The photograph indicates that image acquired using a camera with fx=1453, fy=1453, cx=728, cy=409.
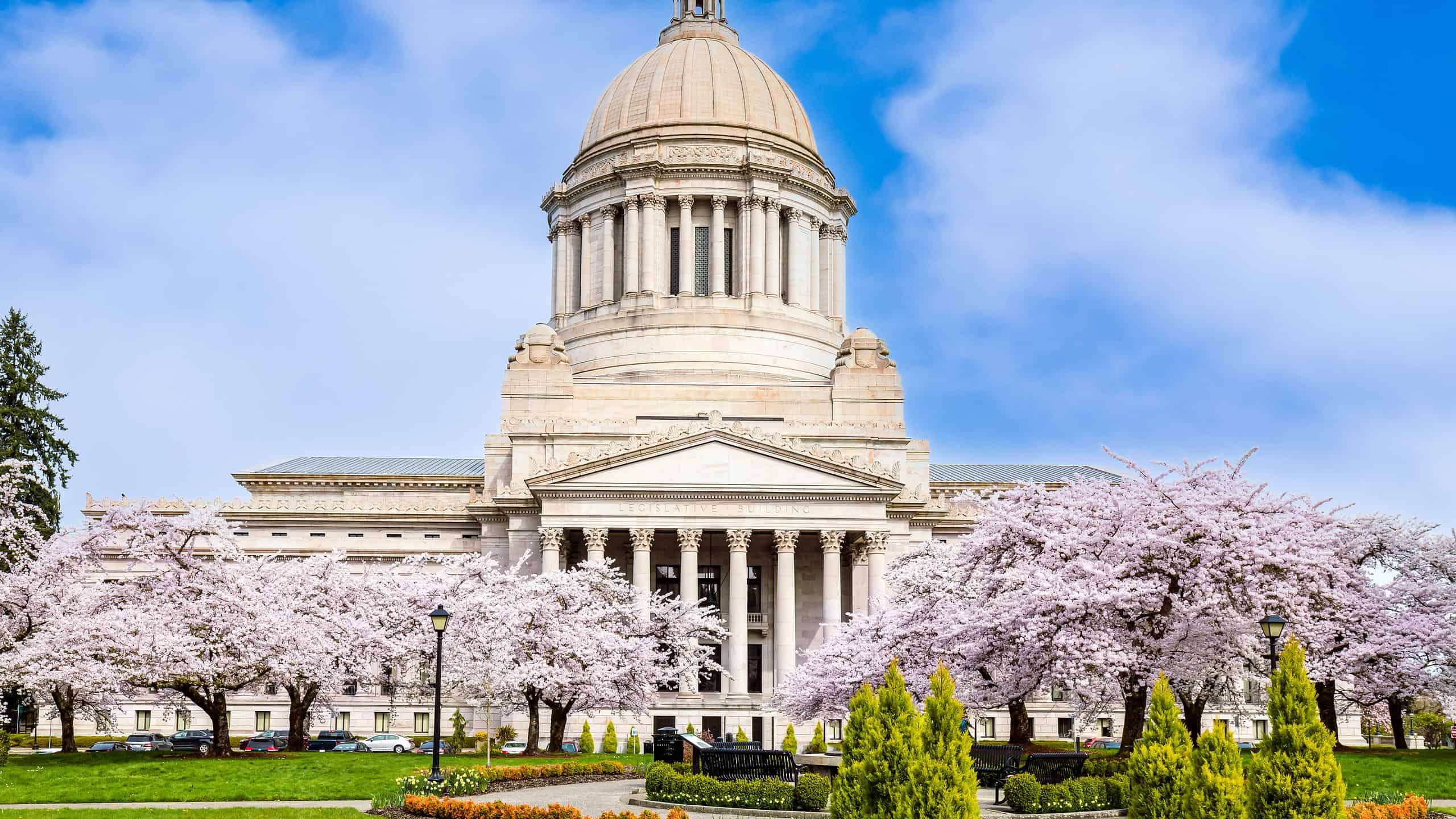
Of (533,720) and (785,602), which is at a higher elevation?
(785,602)

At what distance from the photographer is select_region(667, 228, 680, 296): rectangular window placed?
86.0 m

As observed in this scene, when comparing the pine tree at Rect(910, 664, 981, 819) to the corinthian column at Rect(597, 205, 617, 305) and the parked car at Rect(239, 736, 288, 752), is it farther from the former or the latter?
the corinthian column at Rect(597, 205, 617, 305)

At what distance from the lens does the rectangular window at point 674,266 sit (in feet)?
282

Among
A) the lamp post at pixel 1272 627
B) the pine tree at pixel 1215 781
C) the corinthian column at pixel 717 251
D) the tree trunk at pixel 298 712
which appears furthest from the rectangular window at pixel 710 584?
the pine tree at pixel 1215 781

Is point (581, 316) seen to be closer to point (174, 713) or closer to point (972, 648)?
point (174, 713)

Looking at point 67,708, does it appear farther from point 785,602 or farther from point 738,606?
point 785,602

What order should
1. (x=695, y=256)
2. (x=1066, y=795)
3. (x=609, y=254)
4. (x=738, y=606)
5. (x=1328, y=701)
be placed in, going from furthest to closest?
(x=609, y=254)
(x=695, y=256)
(x=738, y=606)
(x=1328, y=701)
(x=1066, y=795)

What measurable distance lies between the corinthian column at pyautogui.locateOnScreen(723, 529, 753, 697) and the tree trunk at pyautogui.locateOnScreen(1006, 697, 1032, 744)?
12.9 m

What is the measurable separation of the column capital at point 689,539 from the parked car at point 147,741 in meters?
22.5

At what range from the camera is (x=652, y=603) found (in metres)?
60.5

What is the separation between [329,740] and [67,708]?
13.1 m

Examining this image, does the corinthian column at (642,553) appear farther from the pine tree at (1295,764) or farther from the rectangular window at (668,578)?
the pine tree at (1295,764)

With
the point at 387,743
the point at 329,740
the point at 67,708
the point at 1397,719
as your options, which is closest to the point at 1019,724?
the point at 1397,719

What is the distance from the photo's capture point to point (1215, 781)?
20.5 m
